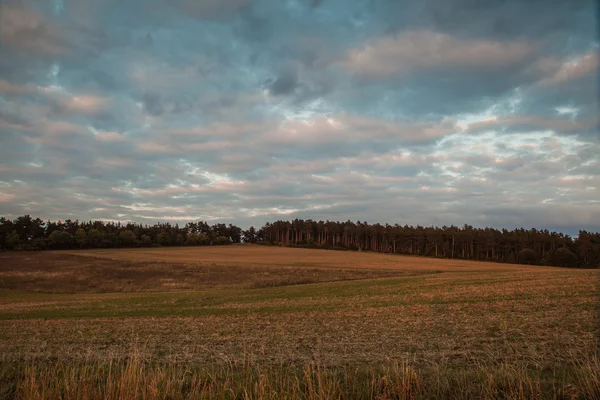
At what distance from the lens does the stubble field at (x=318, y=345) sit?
7664mm

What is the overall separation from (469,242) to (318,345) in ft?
451

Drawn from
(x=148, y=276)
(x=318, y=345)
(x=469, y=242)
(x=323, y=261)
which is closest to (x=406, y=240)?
(x=469, y=242)

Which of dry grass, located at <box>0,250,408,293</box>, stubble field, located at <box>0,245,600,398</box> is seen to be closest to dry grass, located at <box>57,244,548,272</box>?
dry grass, located at <box>0,250,408,293</box>

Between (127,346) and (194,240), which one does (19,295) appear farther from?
(194,240)

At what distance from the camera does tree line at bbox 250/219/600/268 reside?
11969cm

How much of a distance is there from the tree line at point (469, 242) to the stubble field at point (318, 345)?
108 metres

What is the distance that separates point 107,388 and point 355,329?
13.3m

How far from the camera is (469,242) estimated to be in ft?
455

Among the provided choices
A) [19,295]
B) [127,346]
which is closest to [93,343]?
[127,346]

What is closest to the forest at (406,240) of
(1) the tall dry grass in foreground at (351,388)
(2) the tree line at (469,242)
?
(2) the tree line at (469,242)

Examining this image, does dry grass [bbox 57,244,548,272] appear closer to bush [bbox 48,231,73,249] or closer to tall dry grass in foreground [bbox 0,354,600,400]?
bush [bbox 48,231,73,249]

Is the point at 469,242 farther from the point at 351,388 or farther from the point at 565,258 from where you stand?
the point at 351,388

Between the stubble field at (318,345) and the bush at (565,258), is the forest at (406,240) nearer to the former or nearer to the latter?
the bush at (565,258)

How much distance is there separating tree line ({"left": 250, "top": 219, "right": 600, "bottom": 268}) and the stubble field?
353 feet
